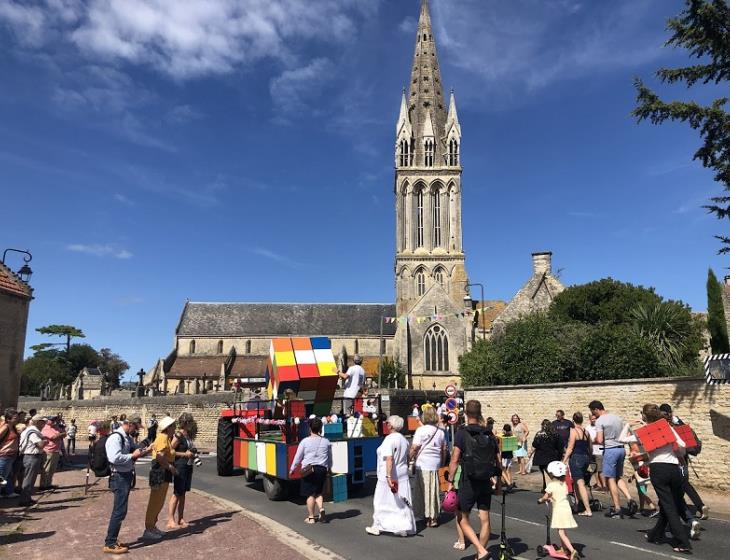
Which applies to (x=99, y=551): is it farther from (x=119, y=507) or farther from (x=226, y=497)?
(x=226, y=497)

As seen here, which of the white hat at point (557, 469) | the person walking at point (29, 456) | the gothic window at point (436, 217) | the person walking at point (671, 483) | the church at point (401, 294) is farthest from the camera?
the gothic window at point (436, 217)

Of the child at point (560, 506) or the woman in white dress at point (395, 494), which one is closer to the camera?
the child at point (560, 506)

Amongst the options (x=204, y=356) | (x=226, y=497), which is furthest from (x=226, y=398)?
(x=204, y=356)

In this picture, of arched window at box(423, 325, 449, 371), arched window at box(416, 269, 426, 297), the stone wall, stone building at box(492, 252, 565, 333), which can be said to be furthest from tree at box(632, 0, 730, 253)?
arched window at box(416, 269, 426, 297)

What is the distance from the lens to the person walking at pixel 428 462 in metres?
7.24

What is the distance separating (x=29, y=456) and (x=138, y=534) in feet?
14.0

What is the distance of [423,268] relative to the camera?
2196 inches

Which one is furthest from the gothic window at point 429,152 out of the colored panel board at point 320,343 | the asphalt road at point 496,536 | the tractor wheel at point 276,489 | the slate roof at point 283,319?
the tractor wheel at point 276,489

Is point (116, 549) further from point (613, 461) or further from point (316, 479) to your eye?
point (613, 461)

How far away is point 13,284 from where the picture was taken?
17.0 metres

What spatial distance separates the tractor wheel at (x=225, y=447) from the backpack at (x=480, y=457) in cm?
814

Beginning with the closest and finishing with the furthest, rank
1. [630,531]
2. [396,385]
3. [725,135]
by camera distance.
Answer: [630,531] < [725,135] < [396,385]

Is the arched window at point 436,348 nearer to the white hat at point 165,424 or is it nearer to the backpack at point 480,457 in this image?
the white hat at point 165,424

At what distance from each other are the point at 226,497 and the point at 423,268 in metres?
46.5
